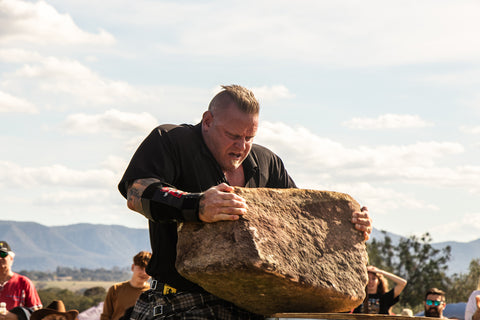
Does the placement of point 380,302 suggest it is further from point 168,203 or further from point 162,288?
point 168,203

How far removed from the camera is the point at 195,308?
3.86 meters

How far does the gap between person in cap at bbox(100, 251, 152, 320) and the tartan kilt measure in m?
5.40

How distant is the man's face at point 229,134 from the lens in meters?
3.80

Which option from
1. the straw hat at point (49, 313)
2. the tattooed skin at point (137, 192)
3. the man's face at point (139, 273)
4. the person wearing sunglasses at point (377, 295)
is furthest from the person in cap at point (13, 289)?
the tattooed skin at point (137, 192)

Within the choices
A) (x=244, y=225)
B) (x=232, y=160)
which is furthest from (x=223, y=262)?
(x=232, y=160)

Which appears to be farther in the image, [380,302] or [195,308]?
[380,302]

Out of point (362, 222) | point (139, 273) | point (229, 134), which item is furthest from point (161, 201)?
point (139, 273)

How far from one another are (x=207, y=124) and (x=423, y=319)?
59.6 inches

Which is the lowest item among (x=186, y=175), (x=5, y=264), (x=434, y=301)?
(x=5, y=264)

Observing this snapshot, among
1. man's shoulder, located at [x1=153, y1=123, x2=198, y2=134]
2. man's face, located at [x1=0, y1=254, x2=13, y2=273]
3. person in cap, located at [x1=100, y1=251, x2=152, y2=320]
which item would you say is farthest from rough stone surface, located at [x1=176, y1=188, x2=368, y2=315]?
man's face, located at [x1=0, y1=254, x2=13, y2=273]

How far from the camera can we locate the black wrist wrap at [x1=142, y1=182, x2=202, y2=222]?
3529 mm

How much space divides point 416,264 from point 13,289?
27.4 m

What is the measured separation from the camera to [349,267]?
3852 mm

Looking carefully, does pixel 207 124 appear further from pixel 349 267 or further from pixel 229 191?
pixel 349 267
